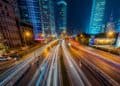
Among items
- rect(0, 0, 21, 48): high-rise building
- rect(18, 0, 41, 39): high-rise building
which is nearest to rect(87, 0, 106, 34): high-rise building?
rect(18, 0, 41, 39): high-rise building

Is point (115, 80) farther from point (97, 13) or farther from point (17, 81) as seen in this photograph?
point (97, 13)

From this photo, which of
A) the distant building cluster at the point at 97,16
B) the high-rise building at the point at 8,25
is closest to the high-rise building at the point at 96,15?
the distant building cluster at the point at 97,16

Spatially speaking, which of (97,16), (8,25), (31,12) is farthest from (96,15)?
(8,25)

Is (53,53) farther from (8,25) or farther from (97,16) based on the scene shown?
(97,16)

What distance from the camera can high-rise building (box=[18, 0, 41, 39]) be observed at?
11112 centimetres

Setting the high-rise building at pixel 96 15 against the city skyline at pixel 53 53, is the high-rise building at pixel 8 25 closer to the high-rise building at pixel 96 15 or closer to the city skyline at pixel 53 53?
the city skyline at pixel 53 53

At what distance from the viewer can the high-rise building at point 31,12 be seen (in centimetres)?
11112

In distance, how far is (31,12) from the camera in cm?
11556

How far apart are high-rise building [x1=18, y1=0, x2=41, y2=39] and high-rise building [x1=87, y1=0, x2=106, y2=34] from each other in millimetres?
81371

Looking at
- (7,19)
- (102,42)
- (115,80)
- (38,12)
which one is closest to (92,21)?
(38,12)

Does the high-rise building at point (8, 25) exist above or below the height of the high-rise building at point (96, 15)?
below

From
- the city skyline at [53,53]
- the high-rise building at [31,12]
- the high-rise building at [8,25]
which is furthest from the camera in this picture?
the high-rise building at [31,12]

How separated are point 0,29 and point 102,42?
4910 cm

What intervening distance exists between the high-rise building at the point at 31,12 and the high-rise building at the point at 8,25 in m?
53.7
